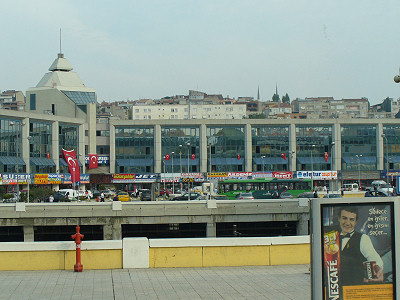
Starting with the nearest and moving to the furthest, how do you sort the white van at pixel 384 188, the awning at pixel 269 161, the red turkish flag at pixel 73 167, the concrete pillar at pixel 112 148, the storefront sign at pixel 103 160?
1. the white van at pixel 384 188
2. the red turkish flag at pixel 73 167
3. the concrete pillar at pixel 112 148
4. the storefront sign at pixel 103 160
5. the awning at pixel 269 161

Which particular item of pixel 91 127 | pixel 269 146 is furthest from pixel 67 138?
pixel 269 146

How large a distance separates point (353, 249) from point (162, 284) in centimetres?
642

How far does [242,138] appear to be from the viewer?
9638cm

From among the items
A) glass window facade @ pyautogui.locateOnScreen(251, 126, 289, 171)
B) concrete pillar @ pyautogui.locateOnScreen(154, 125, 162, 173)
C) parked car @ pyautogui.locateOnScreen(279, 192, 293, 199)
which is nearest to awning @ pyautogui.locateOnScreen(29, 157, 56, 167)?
concrete pillar @ pyautogui.locateOnScreen(154, 125, 162, 173)

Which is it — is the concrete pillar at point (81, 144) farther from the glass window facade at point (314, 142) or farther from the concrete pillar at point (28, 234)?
the concrete pillar at point (28, 234)

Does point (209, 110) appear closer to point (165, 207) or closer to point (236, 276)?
point (165, 207)

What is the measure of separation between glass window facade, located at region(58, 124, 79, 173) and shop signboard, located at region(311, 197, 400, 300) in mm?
79661

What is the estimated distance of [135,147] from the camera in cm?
9506

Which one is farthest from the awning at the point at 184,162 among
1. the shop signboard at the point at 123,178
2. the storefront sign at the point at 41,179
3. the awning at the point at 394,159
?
the awning at the point at 394,159

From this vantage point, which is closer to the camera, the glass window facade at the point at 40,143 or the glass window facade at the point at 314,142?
the glass window facade at the point at 40,143

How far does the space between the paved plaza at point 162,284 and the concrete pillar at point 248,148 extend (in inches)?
3085

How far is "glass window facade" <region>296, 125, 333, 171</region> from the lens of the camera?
96812mm

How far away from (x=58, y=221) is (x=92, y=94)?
211ft

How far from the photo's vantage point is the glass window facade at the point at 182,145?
9456cm
